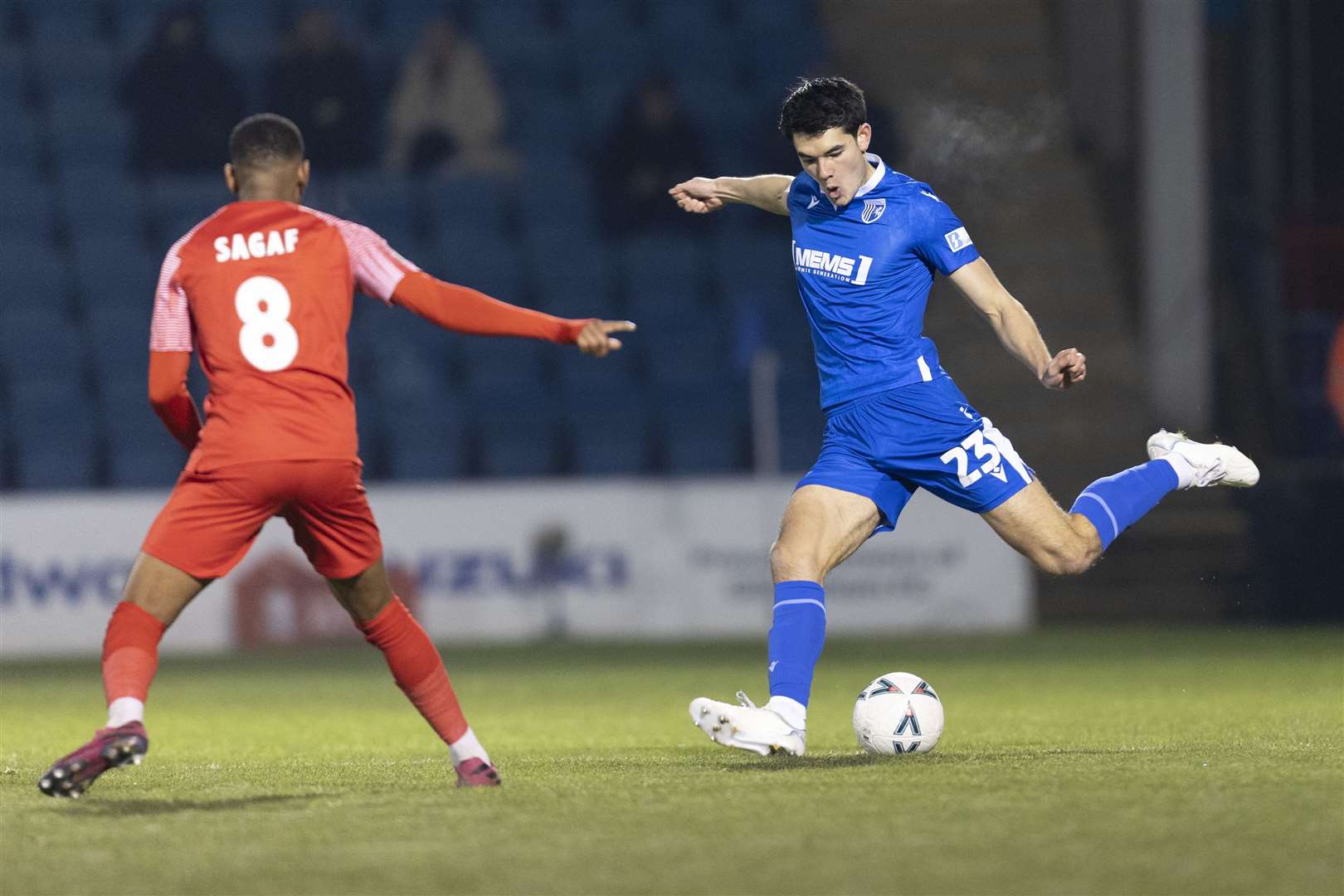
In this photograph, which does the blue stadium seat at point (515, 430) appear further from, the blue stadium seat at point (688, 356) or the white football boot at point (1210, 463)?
the white football boot at point (1210, 463)

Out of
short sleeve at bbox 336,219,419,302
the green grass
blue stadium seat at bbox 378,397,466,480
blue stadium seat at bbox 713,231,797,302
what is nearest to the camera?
the green grass

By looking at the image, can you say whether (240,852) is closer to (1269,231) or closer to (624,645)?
(624,645)

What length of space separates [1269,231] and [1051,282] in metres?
1.84

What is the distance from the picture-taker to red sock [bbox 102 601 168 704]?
4895 millimetres

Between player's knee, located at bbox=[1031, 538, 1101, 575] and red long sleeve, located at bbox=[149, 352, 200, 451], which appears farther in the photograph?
player's knee, located at bbox=[1031, 538, 1101, 575]

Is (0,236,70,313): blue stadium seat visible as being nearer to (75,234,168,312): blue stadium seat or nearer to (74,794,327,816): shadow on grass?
(75,234,168,312): blue stadium seat

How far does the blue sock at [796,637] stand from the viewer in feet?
18.9

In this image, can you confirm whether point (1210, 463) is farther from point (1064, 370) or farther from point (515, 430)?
point (515, 430)

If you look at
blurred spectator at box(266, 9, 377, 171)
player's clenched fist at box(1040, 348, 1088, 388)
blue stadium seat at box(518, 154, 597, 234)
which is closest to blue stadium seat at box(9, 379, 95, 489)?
blurred spectator at box(266, 9, 377, 171)

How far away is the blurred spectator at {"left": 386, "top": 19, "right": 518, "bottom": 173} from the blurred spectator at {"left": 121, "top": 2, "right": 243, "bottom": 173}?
1.26 meters

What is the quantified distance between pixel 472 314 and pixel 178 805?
1.42 m

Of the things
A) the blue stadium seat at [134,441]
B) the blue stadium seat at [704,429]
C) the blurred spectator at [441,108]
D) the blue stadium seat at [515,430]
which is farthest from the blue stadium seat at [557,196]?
the blue stadium seat at [134,441]

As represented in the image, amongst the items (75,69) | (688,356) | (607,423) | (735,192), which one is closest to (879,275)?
(735,192)

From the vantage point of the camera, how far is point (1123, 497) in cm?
642
